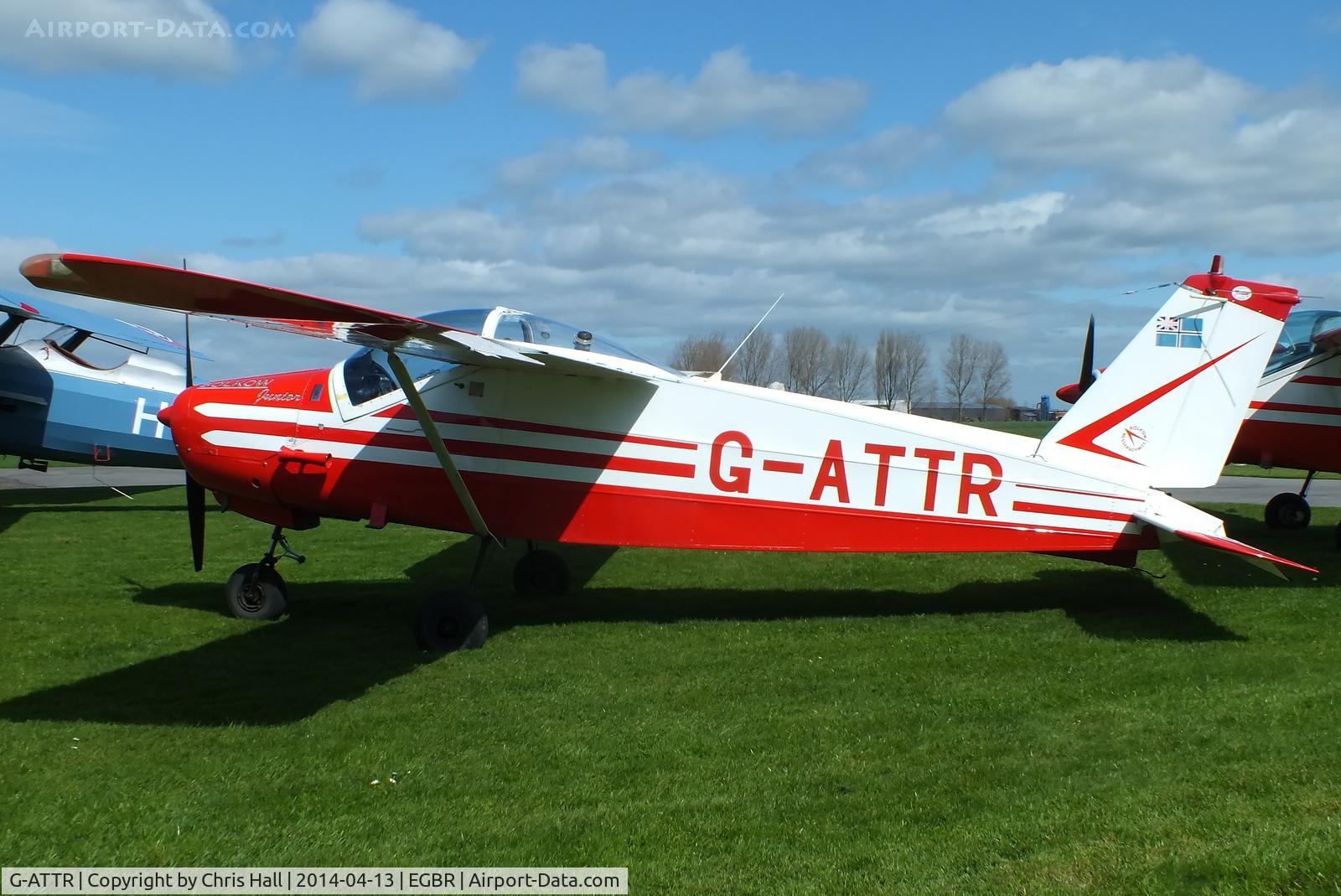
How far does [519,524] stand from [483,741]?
2.90 meters

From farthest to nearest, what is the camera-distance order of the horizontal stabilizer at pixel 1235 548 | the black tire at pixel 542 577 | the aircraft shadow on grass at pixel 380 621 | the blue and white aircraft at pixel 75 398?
the blue and white aircraft at pixel 75 398 < the black tire at pixel 542 577 < the horizontal stabilizer at pixel 1235 548 < the aircraft shadow on grass at pixel 380 621

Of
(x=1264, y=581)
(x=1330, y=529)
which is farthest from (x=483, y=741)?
(x=1330, y=529)

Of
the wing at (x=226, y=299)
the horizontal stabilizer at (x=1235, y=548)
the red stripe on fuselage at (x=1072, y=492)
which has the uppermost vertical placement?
the wing at (x=226, y=299)

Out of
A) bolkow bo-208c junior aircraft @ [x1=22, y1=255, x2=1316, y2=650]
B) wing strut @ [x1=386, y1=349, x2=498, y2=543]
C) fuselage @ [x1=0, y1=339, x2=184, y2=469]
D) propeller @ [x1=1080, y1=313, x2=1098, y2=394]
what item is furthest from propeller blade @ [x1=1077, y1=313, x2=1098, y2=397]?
fuselage @ [x1=0, y1=339, x2=184, y2=469]

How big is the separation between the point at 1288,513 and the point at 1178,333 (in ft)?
20.6

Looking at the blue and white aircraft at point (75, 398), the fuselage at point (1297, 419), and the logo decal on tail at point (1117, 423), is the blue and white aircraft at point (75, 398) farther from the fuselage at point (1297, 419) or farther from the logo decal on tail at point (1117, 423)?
the fuselage at point (1297, 419)

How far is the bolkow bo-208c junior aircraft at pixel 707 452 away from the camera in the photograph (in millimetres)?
8078

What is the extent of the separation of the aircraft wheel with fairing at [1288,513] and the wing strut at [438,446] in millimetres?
10463

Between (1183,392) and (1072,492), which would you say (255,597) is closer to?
(1072,492)

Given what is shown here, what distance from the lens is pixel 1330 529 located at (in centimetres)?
1334

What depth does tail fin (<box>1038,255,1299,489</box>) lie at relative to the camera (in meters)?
8.35

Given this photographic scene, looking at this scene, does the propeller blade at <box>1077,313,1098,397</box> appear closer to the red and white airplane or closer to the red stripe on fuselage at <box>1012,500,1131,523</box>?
the red and white airplane

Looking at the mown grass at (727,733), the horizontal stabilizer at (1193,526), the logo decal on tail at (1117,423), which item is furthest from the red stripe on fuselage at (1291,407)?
the horizontal stabilizer at (1193,526)

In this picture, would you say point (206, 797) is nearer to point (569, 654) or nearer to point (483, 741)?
point (483, 741)
